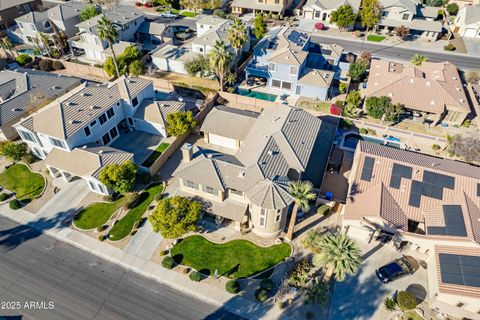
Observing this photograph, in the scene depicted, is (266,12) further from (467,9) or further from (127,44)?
(467,9)

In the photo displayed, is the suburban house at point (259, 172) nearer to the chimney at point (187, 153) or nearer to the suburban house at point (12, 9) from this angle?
the chimney at point (187, 153)

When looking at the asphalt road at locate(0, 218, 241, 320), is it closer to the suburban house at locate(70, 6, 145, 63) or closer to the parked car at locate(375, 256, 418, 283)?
the parked car at locate(375, 256, 418, 283)

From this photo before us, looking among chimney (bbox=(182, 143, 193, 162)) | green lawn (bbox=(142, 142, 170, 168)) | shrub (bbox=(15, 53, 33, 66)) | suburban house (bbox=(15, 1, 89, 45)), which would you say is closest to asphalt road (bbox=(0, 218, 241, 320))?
chimney (bbox=(182, 143, 193, 162))

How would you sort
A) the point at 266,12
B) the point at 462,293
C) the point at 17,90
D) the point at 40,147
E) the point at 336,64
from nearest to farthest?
1. the point at 462,293
2. the point at 40,147
3. the point at 17,90
4. the point at 336,64
5. the point at 266,12

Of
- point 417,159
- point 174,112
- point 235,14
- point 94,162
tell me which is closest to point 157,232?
point 94,162

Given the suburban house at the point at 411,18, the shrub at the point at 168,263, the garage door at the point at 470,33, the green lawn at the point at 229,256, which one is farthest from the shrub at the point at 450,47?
the shrub at the point at 168,263

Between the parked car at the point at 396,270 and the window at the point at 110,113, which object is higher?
the window at the point at 110,113

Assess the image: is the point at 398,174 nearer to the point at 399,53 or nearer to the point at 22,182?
the point at 399,53
